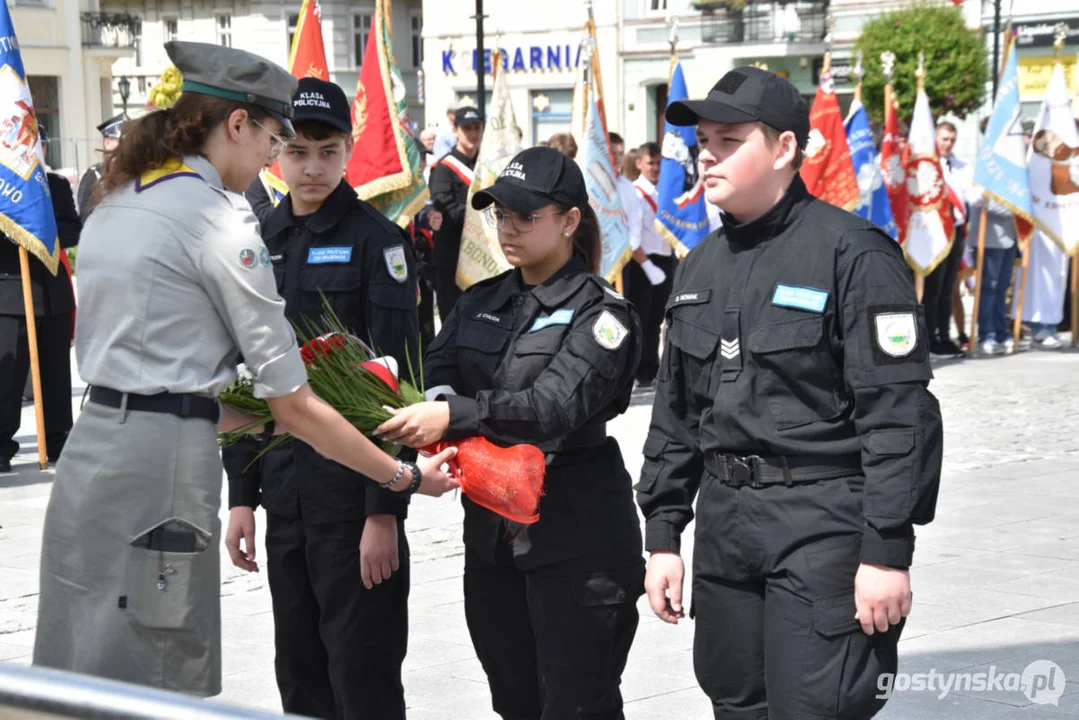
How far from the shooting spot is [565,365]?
4.05m

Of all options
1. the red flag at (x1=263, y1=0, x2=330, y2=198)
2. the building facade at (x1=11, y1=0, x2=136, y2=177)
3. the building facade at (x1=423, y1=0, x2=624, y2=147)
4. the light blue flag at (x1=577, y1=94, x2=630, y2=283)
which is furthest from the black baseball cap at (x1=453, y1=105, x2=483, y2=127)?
the building facade at (x1=11, y1=0, x2=136, y2=177)

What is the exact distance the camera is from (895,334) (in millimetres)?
3484

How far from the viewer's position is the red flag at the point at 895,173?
1619 centimetres

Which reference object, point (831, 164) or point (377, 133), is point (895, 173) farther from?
point (377, 133)

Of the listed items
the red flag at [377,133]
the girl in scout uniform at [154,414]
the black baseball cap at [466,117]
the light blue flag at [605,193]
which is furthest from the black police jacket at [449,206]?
the girl in scout uniform at [154,414]

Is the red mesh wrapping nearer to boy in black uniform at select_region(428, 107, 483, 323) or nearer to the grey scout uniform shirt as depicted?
the grey scout uniform shirt

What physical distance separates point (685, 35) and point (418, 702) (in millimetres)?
42612

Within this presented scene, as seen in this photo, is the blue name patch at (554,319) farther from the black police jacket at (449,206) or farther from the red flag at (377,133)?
the black police jacket at (449,206)

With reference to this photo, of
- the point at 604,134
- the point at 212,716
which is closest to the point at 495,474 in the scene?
the point at 212,716

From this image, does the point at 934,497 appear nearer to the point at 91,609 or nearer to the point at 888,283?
the point at 888,283

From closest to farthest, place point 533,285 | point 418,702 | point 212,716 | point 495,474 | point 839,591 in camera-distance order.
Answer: point 212,716, point 839,591, point 495,474, point 533,285, point 418,702

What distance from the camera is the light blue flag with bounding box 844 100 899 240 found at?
15.8 metres

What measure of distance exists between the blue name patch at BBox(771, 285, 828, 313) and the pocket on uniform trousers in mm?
1441

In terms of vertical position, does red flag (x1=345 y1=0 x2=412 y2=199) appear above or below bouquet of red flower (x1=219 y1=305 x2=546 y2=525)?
above
